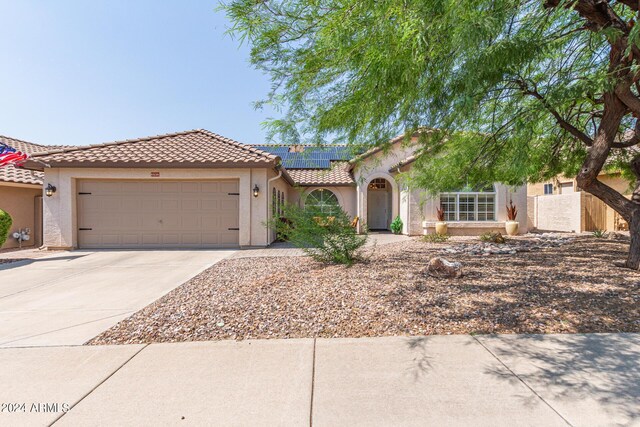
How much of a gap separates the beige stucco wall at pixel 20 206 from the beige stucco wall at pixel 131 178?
2.75 meters

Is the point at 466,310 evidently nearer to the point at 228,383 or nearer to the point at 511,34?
→ the point at 228,383

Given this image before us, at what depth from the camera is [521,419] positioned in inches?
87.4

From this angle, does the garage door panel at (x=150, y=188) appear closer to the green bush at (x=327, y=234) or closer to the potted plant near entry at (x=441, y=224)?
the green bush at (x=327, y=234)

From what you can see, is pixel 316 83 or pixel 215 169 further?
pixel 215 169

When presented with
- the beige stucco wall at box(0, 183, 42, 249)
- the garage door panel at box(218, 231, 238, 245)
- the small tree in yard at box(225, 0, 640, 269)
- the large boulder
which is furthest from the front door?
the beige stucco wall at box(0, 183, 42, 249)

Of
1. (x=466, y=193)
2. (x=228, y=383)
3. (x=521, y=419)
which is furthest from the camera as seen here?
(x=466, y=193)

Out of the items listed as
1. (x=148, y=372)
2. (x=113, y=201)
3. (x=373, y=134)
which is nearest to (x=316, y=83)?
(x=373, y=134)

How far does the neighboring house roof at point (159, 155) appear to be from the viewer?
10.3m

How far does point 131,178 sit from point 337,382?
11.0m

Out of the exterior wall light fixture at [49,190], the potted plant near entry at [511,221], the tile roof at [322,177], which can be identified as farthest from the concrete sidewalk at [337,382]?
the tile roof at [322,177]

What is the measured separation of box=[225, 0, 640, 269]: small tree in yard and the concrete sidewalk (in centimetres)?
290

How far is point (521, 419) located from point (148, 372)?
10.4 feet

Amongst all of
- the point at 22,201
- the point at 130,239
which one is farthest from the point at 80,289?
the point at 22,201

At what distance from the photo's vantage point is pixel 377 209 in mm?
18469
